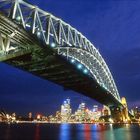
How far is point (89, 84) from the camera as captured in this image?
57625mm

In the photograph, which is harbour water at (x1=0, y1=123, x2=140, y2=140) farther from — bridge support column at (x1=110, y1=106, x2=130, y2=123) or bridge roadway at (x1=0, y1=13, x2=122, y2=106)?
bridge support column at (x1=110, y1=106, x2=130, y2=123)

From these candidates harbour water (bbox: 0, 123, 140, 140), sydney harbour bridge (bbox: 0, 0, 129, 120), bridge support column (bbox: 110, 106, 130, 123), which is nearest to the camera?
sydney harbour bridge (bbox: 0, 0, 129, 120)

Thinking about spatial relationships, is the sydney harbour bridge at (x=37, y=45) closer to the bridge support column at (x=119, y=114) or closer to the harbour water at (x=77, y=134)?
the harbour water at (x=77, y=134)

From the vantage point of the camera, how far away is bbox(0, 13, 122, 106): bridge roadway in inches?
1084

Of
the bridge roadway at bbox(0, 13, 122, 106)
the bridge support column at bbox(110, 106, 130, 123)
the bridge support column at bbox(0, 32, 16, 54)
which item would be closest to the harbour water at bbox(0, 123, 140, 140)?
the bridge roadway at bbox(0, 13, 122, 106)

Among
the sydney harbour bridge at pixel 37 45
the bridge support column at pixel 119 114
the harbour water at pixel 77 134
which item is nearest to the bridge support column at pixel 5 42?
the sydney harbour bridge at pixel 37 45

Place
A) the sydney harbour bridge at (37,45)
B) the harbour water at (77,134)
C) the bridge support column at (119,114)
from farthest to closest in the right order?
1. the bridge support column at (119,114)
2. the harbour water at (77,134)
3. the sydney harbour bridge at (37,45)

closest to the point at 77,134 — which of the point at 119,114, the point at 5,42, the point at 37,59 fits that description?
the point at 37,59

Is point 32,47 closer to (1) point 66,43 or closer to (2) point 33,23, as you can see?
(2) point 33,23

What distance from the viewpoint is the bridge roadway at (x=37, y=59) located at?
2753 cm

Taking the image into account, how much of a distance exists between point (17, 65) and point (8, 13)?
1249 centimetres

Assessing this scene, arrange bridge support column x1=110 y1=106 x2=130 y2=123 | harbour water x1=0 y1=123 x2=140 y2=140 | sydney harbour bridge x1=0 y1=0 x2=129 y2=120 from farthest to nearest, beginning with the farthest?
bridge support column x1=110 y1=106 x2=130 y2=123, harbour water x1=0 y1=123 x2=140 y2=140, sydney harbour bridge x1=0 y1=0 x2=129 y2=120

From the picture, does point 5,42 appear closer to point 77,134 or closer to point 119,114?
point 77,134

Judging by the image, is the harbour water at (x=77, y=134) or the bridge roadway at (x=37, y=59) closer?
the bridge roadway at (x=37, y=59)
